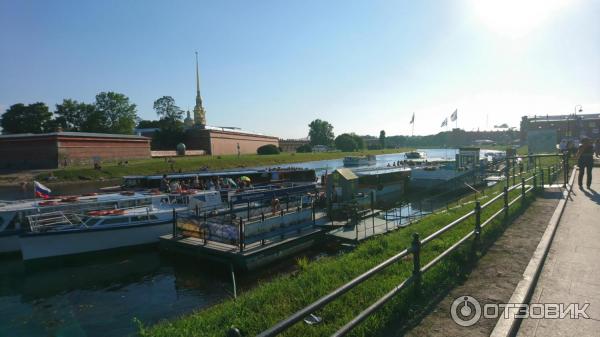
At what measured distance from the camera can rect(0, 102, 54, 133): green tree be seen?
86562 mm

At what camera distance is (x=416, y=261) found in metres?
5.43

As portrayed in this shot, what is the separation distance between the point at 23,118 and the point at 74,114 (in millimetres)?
11860

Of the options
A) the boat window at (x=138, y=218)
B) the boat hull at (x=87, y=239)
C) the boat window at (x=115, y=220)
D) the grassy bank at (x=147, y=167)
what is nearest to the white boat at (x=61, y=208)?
the boat window at (x=115, y=220)

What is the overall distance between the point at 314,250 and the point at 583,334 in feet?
44.6

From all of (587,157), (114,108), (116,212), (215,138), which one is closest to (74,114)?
(114,108)

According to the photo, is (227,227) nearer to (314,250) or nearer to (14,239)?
(314,250)

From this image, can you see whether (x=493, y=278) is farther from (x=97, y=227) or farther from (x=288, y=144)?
(x=288, y=144)

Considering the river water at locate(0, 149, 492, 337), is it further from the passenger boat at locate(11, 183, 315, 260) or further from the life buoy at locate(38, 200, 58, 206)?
the life buoy at locate(38, 200, 58, 206)

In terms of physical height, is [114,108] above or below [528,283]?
above

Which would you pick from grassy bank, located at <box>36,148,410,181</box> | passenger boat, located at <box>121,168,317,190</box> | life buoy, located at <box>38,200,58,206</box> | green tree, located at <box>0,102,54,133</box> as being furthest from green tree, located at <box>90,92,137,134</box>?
life buoy, located at <box>38,200,58,206</box>

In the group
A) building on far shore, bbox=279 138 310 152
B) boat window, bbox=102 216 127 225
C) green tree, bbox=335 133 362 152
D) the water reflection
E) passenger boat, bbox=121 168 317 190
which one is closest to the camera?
the water reflection

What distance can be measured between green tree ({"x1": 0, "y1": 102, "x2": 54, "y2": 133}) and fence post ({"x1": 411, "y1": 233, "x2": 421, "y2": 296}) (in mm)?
103040

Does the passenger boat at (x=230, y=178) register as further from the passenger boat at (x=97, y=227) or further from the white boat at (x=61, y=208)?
the passenger boat at (x=97, y=227)

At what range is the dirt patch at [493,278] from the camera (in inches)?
204
